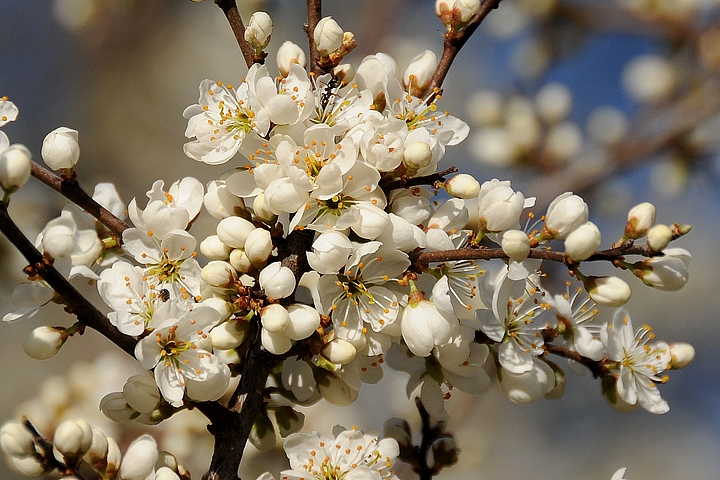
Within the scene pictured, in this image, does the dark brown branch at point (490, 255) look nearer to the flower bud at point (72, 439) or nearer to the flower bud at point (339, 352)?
the flower bud at point (339, 352)

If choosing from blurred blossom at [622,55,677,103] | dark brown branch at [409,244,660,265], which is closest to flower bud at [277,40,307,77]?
dark brown branch at [409,244,660,265]

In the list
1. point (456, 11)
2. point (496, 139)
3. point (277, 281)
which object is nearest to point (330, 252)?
point (277, 281)

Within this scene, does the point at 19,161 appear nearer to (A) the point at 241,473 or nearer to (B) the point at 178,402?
(B) the point at 178,402

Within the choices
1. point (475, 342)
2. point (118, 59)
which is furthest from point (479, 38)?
point (475, 342)

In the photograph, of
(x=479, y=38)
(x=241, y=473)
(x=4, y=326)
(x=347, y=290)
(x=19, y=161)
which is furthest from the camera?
(x=479, y=38)

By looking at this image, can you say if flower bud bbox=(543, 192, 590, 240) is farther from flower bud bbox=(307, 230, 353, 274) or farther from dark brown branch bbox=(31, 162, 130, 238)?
dark brown branch bbox=(31, 162, 130, 238)

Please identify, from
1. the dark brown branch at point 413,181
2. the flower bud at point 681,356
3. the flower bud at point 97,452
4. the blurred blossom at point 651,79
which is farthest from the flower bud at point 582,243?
the blurred blossom at point 651,79

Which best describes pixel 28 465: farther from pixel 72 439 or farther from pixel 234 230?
pixel 234 230
